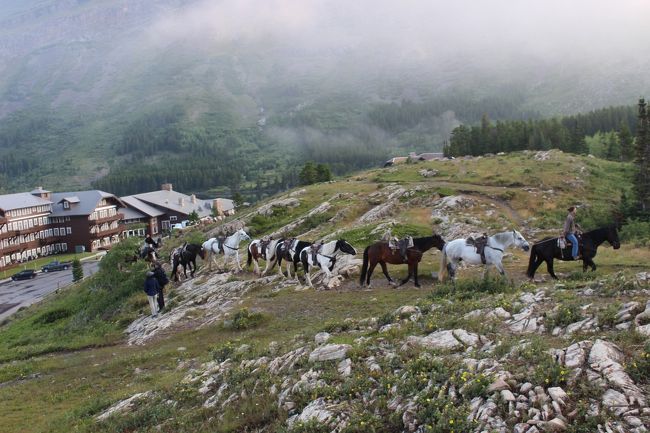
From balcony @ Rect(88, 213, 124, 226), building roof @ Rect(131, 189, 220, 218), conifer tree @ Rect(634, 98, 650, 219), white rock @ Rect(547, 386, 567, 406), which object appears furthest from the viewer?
building roof @ Rect(131, 189, 220, 218)

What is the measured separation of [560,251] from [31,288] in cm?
8234

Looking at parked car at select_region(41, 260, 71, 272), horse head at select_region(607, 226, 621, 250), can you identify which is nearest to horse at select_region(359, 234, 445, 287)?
horse head at select_region(607, 226, 621, 250)

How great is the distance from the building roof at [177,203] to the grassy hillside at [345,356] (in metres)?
97.4

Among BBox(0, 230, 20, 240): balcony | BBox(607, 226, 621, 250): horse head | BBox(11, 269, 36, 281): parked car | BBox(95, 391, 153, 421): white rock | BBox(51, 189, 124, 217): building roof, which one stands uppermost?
BBox(51, 189, 124, 217): building roof

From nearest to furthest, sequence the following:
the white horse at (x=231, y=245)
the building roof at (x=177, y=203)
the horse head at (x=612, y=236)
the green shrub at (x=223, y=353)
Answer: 1. the green shrub at (x=223, y=353)
2. the horse head at (x=612, y=236)
3. the white horse at (x=231, y=245)
4. the building roof at (x=177, y=203)

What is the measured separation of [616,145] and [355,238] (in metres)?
80.9

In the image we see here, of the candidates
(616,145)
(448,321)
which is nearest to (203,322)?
(448,321)

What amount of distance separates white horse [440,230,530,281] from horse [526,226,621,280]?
0.57 m

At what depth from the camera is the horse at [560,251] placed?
21.9m

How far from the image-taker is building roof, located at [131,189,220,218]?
134 meters

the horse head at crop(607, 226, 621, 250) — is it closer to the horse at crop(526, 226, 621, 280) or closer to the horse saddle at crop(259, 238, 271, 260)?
the horse at crop(526, 226, 621, 280)

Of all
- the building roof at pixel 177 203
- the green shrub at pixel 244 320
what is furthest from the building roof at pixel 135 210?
the green shrub at pixel 244 320

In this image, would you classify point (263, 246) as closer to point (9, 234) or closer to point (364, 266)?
point (364, 266)

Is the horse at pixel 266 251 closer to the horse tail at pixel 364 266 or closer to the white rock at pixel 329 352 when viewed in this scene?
the horse tail at pixel 364 266
